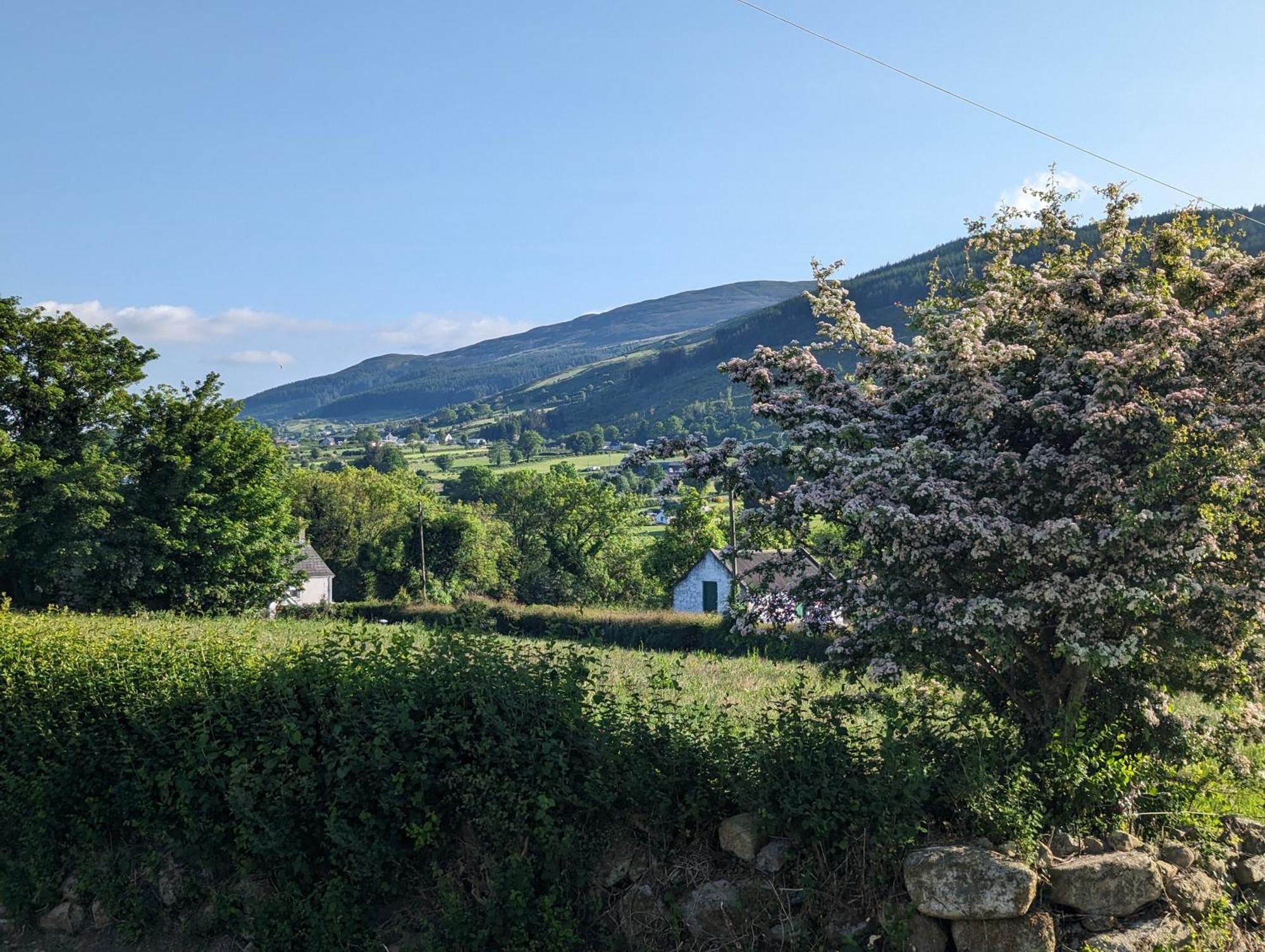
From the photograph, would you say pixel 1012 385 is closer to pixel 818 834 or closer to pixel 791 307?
pixel 818 834

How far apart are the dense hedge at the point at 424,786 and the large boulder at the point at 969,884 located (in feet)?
0.83

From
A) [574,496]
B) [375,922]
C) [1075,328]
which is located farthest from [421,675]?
[574,496]

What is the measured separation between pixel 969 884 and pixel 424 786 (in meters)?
4.14

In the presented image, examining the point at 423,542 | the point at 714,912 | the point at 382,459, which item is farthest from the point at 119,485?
the point at 382,459

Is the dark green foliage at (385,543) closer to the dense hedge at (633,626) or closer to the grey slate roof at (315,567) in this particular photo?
the grey slate roof at (315,567)

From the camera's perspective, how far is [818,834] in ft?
23.1

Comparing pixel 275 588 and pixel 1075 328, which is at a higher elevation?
pixel 1075 328

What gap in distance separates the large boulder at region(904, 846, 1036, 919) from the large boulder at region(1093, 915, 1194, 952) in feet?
1.73

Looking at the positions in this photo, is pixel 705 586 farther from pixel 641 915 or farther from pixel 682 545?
pixel 641 915

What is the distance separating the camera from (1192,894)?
666cm

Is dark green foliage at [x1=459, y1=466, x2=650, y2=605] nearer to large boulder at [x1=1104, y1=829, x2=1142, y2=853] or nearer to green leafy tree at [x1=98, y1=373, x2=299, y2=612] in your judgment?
green leafy tree at [x1=98, y1=373, x2=299, y2=612]

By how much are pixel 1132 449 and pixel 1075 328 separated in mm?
1122

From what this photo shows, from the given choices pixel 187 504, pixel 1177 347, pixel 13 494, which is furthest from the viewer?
pixel 187 504

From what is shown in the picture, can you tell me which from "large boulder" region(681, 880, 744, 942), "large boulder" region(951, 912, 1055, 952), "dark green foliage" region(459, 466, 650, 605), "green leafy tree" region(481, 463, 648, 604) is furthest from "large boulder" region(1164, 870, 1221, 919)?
"dark green foliage" region(459, 466, 650, 605)
